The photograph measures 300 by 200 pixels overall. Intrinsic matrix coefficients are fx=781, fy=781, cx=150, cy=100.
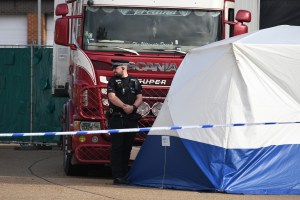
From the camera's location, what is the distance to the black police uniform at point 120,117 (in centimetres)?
1103

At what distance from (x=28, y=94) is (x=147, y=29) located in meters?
7.55

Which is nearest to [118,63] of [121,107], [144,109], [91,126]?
[121,107]

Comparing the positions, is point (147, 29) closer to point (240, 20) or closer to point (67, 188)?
point (240, 20)

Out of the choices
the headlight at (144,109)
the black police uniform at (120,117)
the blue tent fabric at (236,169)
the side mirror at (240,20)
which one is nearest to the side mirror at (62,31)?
the black police uniform at (120,117)

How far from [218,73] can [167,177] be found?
1.58 metres

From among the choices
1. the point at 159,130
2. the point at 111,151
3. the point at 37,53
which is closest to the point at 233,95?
the point at 159,130

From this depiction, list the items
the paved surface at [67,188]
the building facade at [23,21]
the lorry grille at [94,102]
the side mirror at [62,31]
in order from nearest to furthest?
the paved surface at [67,188], the lorry grille at [94,102], the side mirror at [62,31], the building facade at [23,21]

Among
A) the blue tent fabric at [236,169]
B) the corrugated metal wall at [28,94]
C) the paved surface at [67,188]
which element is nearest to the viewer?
the paved surface at [67,188]

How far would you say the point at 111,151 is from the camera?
11133mm

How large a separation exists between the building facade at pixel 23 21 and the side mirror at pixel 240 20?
20.7m

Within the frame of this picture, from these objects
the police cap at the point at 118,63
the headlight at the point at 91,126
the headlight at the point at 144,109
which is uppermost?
the police cap at the point at 118,63

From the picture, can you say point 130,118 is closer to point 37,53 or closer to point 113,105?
point 113,105

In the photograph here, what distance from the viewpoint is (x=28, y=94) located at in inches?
737

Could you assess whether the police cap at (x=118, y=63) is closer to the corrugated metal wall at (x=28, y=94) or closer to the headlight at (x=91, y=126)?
the headlight at (x=91, y=126)
